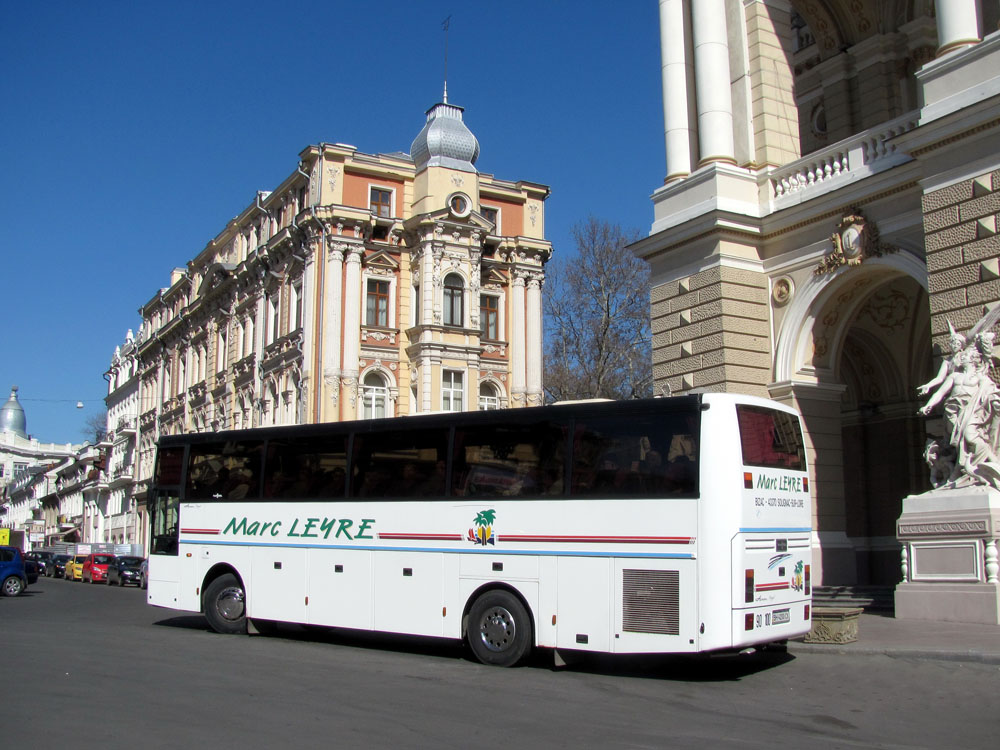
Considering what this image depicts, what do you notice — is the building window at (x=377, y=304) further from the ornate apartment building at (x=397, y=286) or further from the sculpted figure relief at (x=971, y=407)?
the sculpted figure relief at (x=971, y=407)

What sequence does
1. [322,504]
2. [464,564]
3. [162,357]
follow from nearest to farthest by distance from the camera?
1. [464,564]
2. [322,504]
3. [162,357]

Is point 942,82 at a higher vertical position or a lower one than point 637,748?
higher

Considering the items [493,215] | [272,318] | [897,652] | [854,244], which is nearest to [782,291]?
[854,244]

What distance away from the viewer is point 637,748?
7.66 metres

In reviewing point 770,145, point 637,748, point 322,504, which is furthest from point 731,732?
point 770,145

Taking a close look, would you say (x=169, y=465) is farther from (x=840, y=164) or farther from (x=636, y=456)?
(x=840, y=164)

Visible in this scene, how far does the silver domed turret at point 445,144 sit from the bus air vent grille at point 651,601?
32.7 metres

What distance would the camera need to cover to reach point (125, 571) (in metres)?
44.0

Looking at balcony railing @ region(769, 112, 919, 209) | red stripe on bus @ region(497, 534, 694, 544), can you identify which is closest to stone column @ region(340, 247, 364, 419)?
balcony railing @ region(769, 112, 919, 209)

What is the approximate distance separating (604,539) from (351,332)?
29613 mm

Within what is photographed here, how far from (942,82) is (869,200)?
2606mm

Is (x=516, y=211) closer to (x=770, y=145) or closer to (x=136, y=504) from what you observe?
(x=770, y=145)

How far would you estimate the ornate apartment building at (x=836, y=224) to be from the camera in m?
17.0

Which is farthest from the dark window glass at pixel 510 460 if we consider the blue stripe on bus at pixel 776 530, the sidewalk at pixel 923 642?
the sidewalk at pixel 923 642
